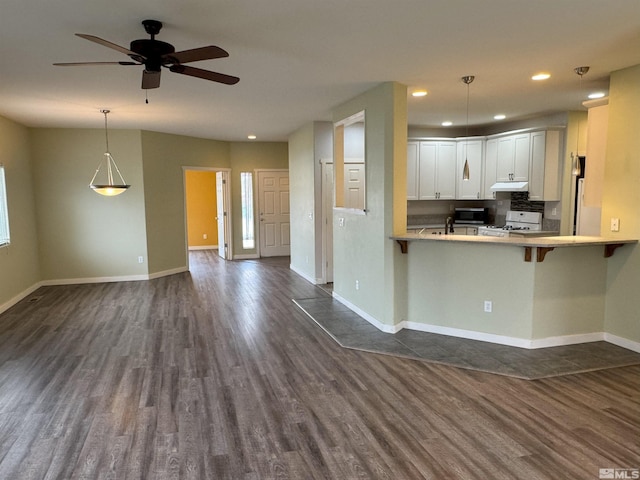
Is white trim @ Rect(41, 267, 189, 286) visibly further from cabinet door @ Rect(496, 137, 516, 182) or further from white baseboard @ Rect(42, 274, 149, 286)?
cabinet door @ Rect(496, 137, 516, 182)

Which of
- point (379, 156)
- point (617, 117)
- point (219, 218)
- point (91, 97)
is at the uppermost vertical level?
point (91, 97)

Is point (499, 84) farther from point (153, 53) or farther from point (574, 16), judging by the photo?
point (153, 53)

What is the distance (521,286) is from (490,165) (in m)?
3.55

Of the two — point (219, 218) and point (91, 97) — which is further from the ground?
point (91, 97)

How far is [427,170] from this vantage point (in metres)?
7.35

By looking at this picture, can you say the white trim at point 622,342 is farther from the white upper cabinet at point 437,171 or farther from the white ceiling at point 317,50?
the white upper cabinet at point 437,171

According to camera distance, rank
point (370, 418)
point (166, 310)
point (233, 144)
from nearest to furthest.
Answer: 1. point (370, 418)
2. point (166, 310)
3. point (233, 144)

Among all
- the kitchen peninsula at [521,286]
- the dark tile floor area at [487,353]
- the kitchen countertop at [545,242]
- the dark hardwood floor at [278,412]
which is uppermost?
the kitchen countertop at [545,242]

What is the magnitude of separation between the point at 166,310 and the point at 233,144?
4.80m

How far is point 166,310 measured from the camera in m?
5.72

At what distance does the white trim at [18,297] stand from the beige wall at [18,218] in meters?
0.02

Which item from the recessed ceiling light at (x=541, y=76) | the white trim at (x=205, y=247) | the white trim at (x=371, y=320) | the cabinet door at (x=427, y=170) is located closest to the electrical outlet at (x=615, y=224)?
the recessed ceiling light at (x=541, y=76)

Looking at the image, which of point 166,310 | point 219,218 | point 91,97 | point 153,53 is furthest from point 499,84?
point 219,218

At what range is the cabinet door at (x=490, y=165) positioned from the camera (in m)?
6.98
